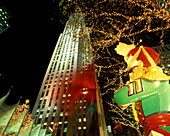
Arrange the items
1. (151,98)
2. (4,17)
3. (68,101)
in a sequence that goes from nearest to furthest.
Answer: (151,98) < (4,17) < (68,101)

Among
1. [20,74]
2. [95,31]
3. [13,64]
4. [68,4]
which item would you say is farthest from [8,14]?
[95,31]

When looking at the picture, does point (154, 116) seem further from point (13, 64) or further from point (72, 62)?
point (72, 62)

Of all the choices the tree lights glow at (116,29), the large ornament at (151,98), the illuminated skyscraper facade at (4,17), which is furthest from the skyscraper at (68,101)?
the illuminated skyscraper facade at (4,17)

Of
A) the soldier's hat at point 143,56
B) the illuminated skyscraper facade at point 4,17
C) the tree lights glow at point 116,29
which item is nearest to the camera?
the soldier's hat at point 143,56

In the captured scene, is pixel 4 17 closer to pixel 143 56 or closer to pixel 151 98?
pixel 143 56

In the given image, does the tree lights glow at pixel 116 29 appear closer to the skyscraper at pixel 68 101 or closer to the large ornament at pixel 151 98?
the skyscraper at pixel 68 101

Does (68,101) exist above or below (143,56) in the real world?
below

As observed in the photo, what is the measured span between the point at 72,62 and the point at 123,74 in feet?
10.8

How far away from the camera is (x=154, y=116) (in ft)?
4.18

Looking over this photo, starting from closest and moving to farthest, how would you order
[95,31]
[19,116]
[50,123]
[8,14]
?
1. [19,116]
2. [8,14]
3. [50,123]
4. [95,31]

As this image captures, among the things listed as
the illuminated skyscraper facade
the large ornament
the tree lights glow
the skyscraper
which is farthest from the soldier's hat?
the illuminated skyscraper facade

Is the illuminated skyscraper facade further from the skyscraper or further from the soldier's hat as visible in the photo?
the soldier's hat

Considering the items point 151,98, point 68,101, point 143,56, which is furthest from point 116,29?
point 151,98

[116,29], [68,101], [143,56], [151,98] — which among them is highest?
[116,29]
